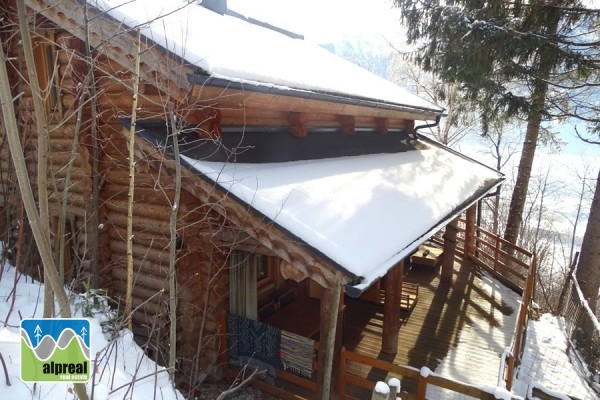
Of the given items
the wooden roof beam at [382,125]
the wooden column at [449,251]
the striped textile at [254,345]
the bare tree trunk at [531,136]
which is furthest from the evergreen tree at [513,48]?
the striped textile at [254,345]

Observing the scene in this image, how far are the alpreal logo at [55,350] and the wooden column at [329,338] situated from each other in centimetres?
225

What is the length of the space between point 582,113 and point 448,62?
383cm

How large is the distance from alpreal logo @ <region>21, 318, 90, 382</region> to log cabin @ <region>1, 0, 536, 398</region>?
0.89 meters

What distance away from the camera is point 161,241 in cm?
587

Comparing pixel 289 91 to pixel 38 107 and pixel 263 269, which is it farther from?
pixel 263 269

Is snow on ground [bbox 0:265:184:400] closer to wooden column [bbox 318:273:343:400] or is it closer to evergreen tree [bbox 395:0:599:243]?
wooden column [bbox 318:273:343:400]

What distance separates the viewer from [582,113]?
1016cm

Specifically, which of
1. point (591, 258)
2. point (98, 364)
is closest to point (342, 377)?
point (98, 364)

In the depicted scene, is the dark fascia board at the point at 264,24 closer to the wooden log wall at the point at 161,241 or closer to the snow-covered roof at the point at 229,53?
the snow-covered roof at the point at 229,53

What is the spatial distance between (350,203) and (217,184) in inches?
72.3

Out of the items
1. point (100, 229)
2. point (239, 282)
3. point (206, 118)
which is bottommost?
point (239, 282)

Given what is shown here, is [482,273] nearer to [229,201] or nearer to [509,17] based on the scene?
[509,17]

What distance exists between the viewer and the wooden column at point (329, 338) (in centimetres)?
407

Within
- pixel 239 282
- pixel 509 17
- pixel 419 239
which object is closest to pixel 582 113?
pixel 509 17
